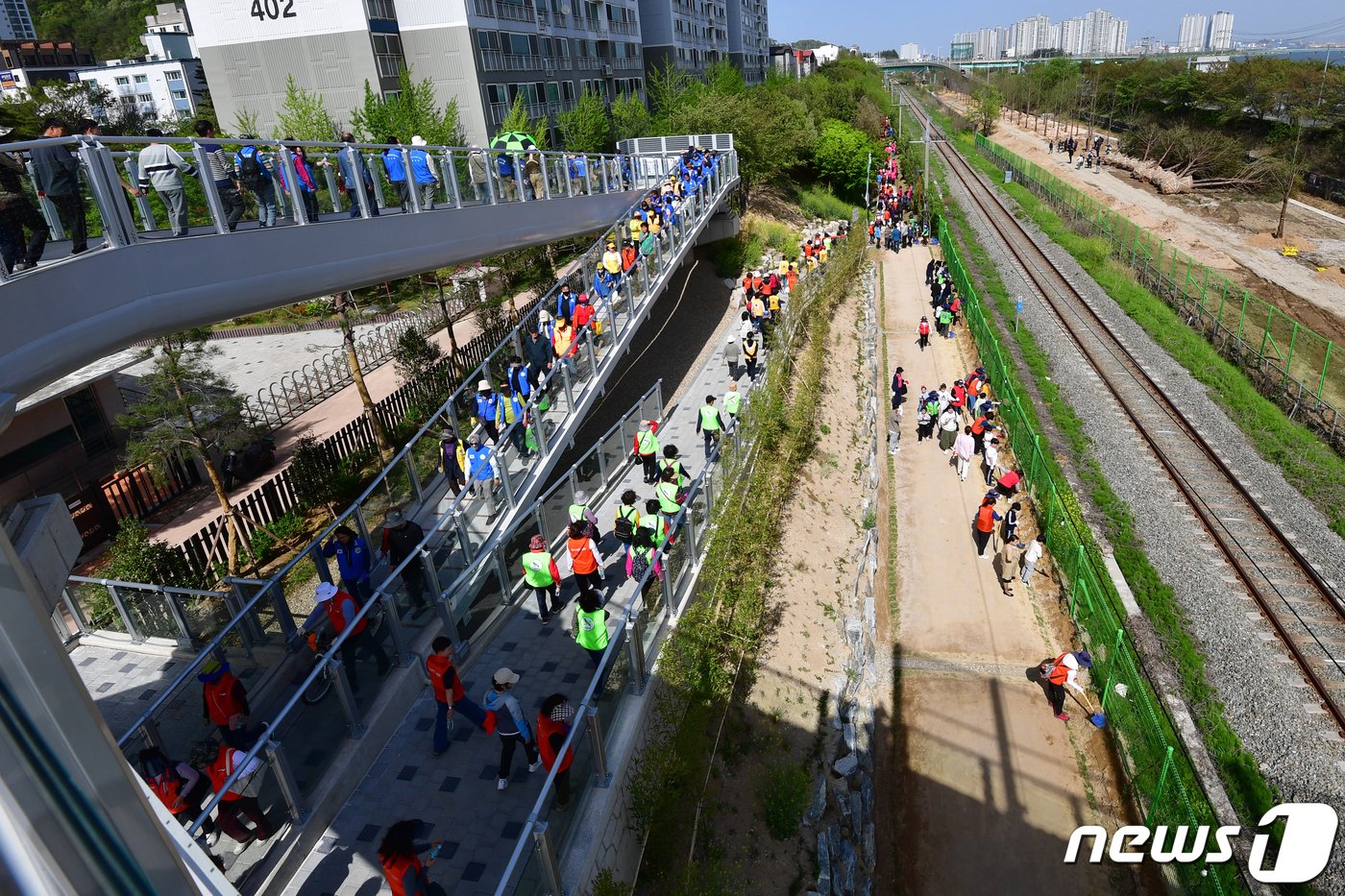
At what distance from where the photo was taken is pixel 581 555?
9.02 m

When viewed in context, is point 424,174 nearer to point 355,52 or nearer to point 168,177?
point 168,177

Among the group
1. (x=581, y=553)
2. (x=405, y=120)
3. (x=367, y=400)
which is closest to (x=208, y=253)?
(x=581, y=553)

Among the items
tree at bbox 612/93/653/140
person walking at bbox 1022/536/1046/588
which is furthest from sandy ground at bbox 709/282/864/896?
tree at bbox 612/93/653/140

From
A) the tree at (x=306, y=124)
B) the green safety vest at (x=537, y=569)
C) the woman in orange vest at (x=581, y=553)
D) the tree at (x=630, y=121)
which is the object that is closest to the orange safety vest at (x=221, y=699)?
the green safety vest at (x=537, y=569)

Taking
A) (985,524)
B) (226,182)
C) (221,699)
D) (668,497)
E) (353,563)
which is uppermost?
(226,182)

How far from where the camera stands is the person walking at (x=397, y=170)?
11.1 m

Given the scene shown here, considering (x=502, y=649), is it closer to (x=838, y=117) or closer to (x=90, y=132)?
(x=90, y=132)

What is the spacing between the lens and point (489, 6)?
1292 inches

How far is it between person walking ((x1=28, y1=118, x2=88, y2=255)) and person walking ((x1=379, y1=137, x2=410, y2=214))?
4.61 m

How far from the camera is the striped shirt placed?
27.0 ft

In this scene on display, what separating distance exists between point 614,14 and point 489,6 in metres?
15.3

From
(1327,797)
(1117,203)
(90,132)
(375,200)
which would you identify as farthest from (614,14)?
(1327,797)

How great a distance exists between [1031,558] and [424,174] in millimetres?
11602

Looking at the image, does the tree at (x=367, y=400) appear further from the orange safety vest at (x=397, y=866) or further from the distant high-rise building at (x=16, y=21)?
the distant high-rise building at (x=16, y=21)
